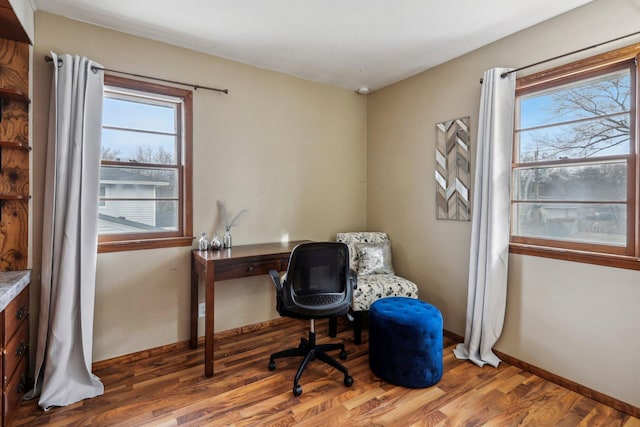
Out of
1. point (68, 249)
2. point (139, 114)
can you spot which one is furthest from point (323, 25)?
point (68, 249)

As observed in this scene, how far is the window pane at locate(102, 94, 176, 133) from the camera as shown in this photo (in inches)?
98.7

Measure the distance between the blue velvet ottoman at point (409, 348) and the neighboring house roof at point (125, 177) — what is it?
7.01 feet

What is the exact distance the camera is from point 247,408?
1990mm

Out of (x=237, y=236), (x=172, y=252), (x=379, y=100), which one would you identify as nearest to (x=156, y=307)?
(x=172, y=252)

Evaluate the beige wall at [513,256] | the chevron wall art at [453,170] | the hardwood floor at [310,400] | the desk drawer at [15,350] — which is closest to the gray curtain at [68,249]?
the desk drawer at [15,350]

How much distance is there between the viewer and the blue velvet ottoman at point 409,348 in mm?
2217

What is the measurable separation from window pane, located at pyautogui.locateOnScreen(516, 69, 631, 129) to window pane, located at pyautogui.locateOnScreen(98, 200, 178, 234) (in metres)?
2.96

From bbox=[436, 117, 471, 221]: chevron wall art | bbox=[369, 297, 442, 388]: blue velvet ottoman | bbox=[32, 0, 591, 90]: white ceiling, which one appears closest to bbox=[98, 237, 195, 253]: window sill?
bbox=[32, 0, 591, 90]: white ceiling

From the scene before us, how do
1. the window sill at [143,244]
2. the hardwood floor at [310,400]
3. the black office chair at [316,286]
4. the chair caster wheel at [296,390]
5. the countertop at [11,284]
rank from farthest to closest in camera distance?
the window sill at [143,244], the black office chair at [316,286], the chair caster wheel at [296,390], the hardwood floor at [310,400], the countertop at [11,284]

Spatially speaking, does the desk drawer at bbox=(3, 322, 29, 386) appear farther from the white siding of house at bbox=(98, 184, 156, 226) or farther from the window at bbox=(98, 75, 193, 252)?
the white siding of house at bbox=(98, 184, 156, 226)

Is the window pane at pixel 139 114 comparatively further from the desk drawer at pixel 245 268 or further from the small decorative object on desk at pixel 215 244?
the desk drawer at pixel 245 268

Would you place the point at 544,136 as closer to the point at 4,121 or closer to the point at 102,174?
the point at 102,174

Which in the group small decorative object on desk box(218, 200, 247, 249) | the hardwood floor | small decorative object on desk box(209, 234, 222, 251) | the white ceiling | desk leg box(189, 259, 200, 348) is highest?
the white ceiling

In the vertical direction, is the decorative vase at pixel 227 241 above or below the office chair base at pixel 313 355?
above
